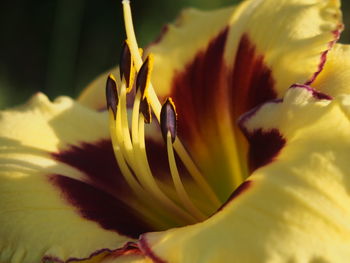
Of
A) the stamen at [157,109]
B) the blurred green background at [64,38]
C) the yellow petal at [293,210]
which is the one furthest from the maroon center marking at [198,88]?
the blurred green background at [64,38]

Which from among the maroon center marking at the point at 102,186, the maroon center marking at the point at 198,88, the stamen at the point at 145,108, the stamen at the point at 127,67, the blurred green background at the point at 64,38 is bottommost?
the blurred green background at the point at 64,38

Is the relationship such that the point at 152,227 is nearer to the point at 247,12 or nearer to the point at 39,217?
the point at 39,217

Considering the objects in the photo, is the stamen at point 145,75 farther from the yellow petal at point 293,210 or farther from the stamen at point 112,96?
the yellow petal at point 293,210

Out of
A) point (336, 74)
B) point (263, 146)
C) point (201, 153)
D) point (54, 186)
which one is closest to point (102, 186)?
point (54, 186)

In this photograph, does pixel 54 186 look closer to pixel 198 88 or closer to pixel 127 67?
pixel 127 67

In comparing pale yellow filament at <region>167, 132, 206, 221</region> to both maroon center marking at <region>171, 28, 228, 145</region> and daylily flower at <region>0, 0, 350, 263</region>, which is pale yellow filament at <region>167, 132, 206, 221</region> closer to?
daylily flower at <region>0, 0, 350, 263</region>

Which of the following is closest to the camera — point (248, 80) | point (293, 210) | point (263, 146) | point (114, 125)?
point (293, 210)

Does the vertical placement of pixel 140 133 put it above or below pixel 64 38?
above
